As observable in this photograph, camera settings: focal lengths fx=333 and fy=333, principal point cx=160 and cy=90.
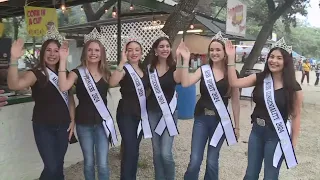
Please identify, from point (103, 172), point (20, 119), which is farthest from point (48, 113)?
point (20, 119)

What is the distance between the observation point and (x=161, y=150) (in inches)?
132

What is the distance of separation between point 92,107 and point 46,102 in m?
0.42

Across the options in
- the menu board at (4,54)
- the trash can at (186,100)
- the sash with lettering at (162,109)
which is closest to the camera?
the sash with lettering at (162,109)

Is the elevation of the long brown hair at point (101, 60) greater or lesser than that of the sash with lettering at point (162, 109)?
greater

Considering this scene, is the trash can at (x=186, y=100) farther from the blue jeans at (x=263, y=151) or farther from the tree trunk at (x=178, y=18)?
the blue jeans at (x=263, y=151)

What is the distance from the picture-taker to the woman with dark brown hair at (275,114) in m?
2.93

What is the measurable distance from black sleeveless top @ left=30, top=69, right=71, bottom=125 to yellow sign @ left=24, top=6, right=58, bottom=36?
132 inches

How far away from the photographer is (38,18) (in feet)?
19.7

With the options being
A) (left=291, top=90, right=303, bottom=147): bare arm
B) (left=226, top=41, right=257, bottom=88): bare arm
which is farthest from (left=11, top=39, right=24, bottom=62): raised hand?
(left=291, top=90, right=303, bottom=147): bare arm

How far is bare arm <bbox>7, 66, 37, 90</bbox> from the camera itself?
276 cm

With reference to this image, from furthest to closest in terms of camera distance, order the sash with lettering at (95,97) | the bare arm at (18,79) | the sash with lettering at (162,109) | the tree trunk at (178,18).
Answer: the tree trunk at (178,18) → the sash with lettering at (162,109) → the sash with lettering at (95,97) → the bare arm at (18,79)

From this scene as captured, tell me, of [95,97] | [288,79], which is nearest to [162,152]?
[95,97]

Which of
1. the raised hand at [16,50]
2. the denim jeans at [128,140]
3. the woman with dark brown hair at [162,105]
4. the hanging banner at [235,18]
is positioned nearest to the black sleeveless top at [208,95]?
the woman with dark brown hair at [162,105]

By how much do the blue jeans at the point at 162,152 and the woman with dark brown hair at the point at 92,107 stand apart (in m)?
0.49
